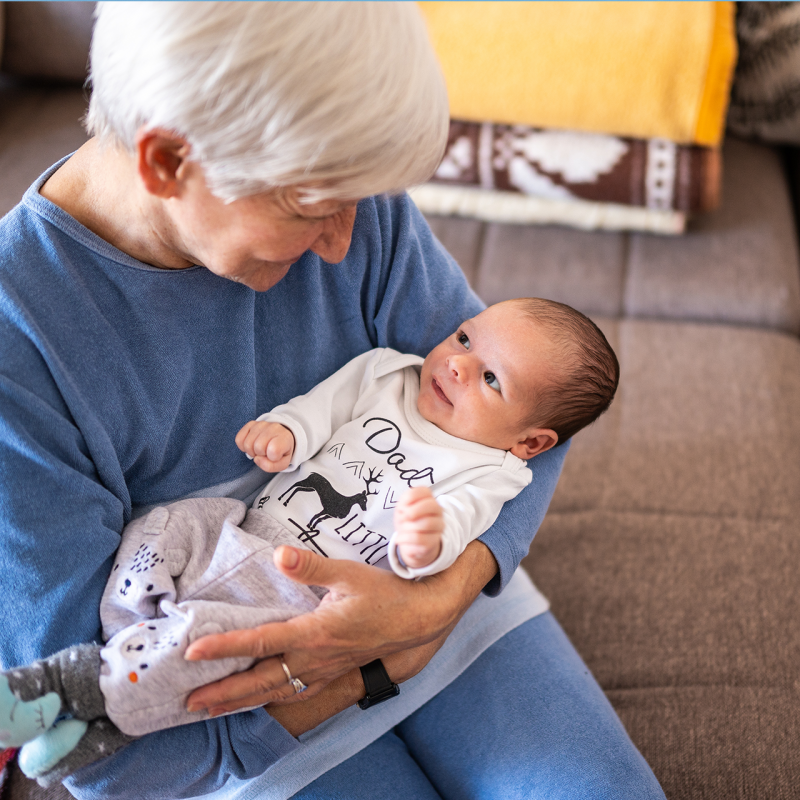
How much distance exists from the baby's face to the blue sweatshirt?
14cm

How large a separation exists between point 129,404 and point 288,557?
32cm

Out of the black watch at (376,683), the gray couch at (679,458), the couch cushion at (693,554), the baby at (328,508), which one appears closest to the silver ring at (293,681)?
the baby at (328,508)

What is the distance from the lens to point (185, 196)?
2.89 ft

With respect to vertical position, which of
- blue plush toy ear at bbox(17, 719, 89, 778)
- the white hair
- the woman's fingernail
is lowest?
blue plush toy ear at bbox(17, 719, 89, 778)

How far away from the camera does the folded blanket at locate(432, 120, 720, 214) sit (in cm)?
203

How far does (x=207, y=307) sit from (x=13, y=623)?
0.47m

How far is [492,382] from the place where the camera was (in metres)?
1.24

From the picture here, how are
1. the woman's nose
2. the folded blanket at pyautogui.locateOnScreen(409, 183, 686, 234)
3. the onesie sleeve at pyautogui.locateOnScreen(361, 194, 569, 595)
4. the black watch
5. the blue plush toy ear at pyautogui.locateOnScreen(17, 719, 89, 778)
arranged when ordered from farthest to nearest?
the folded blanket at pyautogui.locateOnScreen(409, 183, 686, 234) → the onesie sleeve at pyautogui.locateOnScreen(361, 194, 569, 595) → the black watch → the woman's nose → the blue plush toy ear at pyautogui.locateOnScreen(17, 719, 89, 778)

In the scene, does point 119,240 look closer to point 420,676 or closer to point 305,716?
point 305,716

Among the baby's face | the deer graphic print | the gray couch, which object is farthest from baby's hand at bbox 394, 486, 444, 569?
the gray couch

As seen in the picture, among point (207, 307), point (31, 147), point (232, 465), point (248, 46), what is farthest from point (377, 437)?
point (31, 147)

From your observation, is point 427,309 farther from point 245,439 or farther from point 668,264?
point 668,264

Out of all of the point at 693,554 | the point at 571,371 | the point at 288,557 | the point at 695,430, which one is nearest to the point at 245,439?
the point at 288,557

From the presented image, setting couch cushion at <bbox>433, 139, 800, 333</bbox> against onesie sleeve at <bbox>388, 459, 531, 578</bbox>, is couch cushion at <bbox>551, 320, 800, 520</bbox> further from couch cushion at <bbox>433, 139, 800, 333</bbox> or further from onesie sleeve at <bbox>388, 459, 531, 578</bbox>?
onesie sleeve at <bbox>388, 459, 531, 578</bbox>
